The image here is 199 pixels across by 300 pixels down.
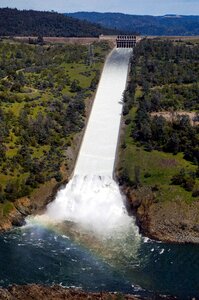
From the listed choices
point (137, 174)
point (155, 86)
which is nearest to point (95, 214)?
point (137, 174)

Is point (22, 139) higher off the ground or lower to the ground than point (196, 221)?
higher

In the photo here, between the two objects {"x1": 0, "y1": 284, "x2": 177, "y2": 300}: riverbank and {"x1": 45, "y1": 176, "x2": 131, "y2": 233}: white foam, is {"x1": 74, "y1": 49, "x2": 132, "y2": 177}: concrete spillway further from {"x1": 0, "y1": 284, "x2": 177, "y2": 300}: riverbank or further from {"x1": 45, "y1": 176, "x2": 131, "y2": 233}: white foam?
{"x1": 0, "y1": 284, "x2": 177, "y2": 300}: riverbank

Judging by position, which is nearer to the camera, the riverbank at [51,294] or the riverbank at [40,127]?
the riverbank at [51,294]

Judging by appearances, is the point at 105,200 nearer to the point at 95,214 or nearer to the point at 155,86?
the point at 95,214

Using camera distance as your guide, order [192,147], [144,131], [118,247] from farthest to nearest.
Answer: [144,131]
[192,147]
[118,247]

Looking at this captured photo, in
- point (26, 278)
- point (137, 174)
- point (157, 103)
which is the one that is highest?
point (157, 103)

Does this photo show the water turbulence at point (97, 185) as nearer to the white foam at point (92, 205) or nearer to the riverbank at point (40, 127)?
the white foam at point (92, 205)

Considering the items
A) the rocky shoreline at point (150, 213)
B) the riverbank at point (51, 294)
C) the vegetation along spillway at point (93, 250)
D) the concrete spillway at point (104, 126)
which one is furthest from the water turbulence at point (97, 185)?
the riverbank at point (51, 294)
